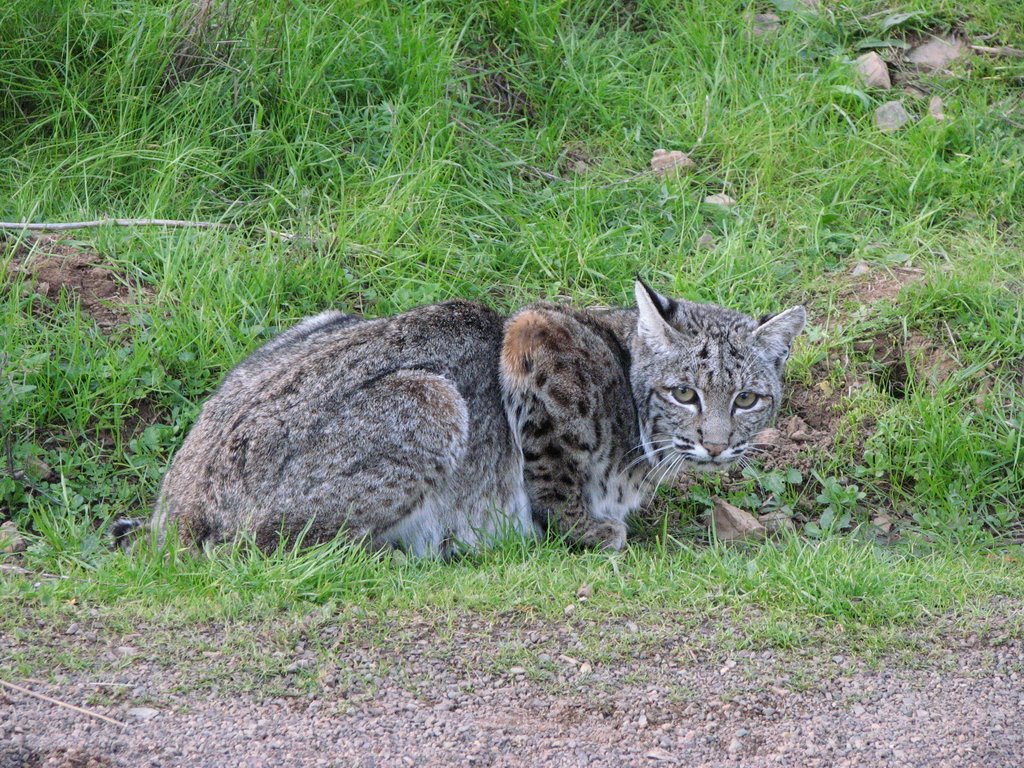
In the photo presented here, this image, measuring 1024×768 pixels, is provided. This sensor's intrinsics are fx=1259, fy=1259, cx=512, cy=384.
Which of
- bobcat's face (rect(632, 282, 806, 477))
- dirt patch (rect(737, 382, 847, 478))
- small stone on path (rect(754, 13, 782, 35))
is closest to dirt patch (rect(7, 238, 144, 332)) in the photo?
bobcat's face (rect(632, 282, 806, 477))

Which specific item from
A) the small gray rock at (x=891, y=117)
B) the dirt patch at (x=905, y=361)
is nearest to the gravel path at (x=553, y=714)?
the dirt patch at (x=905, y=361)

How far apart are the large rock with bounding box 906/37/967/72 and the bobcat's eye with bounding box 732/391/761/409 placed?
156 inches

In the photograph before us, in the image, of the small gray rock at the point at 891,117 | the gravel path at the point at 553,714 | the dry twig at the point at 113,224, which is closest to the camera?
the gravel path at the point at 553,714

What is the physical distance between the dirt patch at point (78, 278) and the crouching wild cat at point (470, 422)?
1.26m

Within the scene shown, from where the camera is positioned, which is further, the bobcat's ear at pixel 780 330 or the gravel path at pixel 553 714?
the bobcat's ear at pixel 780 330

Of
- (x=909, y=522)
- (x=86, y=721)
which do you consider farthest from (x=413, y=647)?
(x=909, y=522)

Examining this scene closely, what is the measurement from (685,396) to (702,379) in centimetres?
12

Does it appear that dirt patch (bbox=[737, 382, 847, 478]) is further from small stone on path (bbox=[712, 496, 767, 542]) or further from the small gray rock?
the small gray rock

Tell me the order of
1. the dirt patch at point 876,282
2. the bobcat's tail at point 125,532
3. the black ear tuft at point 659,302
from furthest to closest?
1. the dirt patch at point 876,282
2. the black ear tuft at point 659,302
3. the bobcat's tail at point 125,532

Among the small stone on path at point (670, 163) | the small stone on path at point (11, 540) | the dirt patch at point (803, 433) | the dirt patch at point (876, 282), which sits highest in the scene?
the small stone on path at point (670, 163)

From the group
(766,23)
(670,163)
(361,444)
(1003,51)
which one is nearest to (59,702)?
(361,444)

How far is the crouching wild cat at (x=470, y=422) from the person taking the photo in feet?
18.0

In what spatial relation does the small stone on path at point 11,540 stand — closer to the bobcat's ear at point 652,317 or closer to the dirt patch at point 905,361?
the bobcat's ear at point 652,317

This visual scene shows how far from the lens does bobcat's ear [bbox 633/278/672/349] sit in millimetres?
6000
